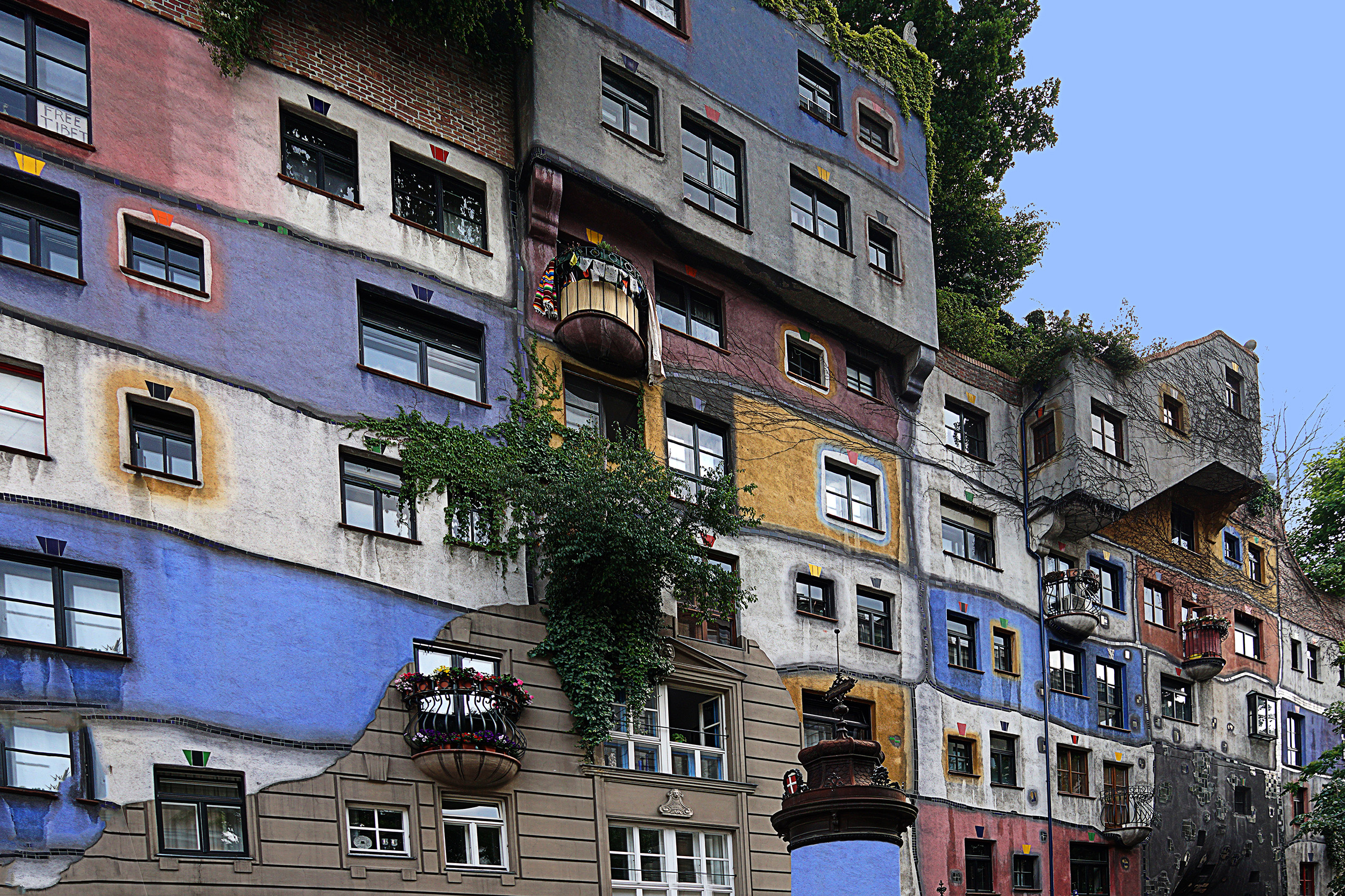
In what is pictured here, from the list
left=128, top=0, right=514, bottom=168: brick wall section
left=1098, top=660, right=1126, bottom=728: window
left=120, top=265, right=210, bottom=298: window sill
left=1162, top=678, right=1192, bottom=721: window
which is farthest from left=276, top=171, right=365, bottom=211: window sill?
left=1162, top=678, right=1192, bottom=721: window

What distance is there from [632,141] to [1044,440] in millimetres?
12926

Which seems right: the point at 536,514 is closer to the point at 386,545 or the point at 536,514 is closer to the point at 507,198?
the point at 386,545

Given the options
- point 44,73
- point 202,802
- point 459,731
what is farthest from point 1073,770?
point 44,73

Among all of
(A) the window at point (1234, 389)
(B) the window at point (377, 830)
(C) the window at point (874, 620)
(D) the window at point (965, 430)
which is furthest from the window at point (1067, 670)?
(B) the window at point (377, 830)

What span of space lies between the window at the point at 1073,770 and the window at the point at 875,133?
13363 mm

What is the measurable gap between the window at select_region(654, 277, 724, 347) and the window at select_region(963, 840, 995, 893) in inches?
421

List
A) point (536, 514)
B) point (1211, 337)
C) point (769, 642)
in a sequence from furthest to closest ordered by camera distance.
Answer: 1. point (1211, 337)
2. point (769, 642)
3. point (536, 514)

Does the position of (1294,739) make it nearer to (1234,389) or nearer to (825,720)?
(1234,389)

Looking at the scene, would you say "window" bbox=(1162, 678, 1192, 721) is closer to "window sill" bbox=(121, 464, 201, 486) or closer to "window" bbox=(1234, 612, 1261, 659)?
"window" bbox=(1234, 612, 1261, 659)

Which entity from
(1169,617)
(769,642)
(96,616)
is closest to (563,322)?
(769,642)

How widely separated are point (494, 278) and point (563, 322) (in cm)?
129

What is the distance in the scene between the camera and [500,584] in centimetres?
Result: 2036

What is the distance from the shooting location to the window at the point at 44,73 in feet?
59.0

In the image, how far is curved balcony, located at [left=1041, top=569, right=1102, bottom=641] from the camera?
29500 mm
